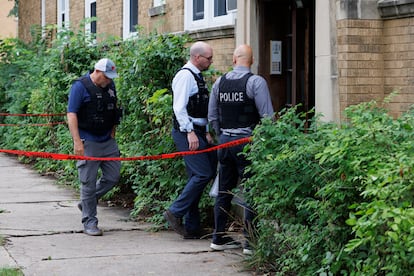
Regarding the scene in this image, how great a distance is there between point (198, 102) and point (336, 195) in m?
3.29

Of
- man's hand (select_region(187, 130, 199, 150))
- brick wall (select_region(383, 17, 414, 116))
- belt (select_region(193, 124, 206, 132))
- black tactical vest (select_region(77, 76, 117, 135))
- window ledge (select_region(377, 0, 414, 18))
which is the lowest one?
man's hand (select_region(187, 130, 199, 150))

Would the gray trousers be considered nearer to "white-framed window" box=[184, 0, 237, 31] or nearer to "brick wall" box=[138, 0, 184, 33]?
"white-framed window" box=[184, 0, 237, 31]

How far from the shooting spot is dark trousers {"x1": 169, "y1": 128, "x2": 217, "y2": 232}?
870 centimetres

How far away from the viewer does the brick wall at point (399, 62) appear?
300 inches

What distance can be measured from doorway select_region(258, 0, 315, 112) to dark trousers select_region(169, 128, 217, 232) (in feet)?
4.76

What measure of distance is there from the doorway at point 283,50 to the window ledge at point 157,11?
150 inches

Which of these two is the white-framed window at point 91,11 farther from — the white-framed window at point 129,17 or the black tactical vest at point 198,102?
the black tactical vest at point 198,102

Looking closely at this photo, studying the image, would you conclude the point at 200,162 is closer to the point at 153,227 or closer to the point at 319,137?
the point at 153,227

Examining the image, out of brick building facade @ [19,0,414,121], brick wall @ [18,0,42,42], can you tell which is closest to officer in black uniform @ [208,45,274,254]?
brick building facade @ [19,0,414,121]

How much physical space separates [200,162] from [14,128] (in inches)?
391

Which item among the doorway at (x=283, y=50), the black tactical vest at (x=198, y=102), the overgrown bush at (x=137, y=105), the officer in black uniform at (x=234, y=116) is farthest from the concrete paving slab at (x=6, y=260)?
the doorway at (x=283, y=50)

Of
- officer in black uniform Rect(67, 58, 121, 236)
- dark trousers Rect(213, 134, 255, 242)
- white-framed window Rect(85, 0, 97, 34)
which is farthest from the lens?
white-framed window Rect(85, 0, 97, 34)

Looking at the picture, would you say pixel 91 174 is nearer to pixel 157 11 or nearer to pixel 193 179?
pixel 193 179

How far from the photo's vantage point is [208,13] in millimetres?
11789
